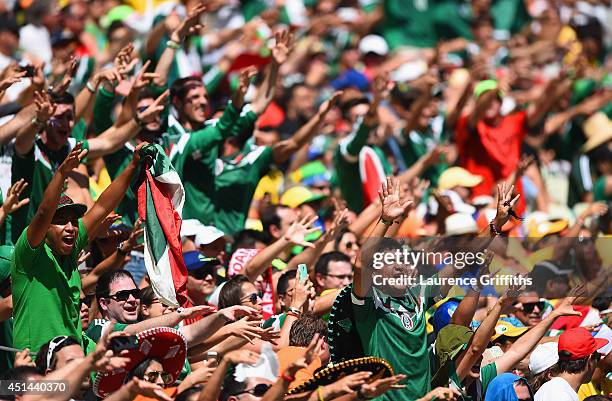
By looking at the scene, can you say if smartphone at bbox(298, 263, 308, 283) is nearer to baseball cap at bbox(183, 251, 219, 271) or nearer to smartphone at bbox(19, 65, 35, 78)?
baseball cap at bbox(183, 251, 219, 271)

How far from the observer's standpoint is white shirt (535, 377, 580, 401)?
898 cm

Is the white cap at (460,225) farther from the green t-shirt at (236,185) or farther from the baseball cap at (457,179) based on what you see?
the green t-shirt at (236,185)

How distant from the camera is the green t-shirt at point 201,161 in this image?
1127 cm

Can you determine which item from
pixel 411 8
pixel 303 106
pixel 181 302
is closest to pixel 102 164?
pixel 181 302

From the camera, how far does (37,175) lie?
10.0m

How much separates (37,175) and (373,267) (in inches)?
111

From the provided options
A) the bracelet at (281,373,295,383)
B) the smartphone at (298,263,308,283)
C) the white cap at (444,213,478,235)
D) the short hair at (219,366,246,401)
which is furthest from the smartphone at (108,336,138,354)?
the white cap at (444,213,478,235)

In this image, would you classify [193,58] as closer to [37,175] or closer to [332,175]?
[332,175]

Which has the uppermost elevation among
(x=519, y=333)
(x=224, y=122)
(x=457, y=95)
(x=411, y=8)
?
(x=224, y=122)

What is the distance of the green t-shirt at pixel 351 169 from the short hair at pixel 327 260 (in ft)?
9.39

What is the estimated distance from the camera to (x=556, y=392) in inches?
355

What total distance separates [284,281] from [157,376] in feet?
8.19

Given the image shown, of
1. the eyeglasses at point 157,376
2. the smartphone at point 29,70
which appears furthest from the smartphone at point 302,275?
the smartphone at point 29,70

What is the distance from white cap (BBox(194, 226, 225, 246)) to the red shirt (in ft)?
14.4
